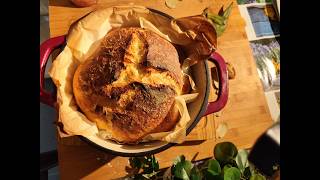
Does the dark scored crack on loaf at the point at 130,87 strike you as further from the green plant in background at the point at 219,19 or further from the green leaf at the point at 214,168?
the green plant in background at the point at 219,19

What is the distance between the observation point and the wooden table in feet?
2.81

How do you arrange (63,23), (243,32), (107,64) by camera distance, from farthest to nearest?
(243,32) → (63,23) → (107,64)

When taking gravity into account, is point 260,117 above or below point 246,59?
below

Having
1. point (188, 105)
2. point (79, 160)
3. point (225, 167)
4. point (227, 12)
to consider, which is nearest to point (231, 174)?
point (225, 167)

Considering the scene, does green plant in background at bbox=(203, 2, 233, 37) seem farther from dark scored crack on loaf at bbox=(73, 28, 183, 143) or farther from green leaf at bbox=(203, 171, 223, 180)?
green leaf at bbox=(203, 171, 223, 180)

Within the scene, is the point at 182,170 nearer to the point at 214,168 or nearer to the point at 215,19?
the point at 214,168

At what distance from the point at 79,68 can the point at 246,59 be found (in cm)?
44

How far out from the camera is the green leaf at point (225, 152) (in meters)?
0.75

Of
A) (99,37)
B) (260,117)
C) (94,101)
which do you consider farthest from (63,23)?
(260,117)

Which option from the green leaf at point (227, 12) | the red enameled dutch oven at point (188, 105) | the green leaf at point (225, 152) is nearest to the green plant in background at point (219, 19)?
the green leaf at point (227, 12)

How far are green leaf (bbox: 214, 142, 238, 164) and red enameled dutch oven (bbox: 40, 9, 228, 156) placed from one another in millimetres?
71

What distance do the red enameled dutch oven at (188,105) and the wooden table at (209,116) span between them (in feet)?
0.35

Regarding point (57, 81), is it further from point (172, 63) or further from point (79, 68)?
point (172, 63)

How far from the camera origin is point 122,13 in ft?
2.72
